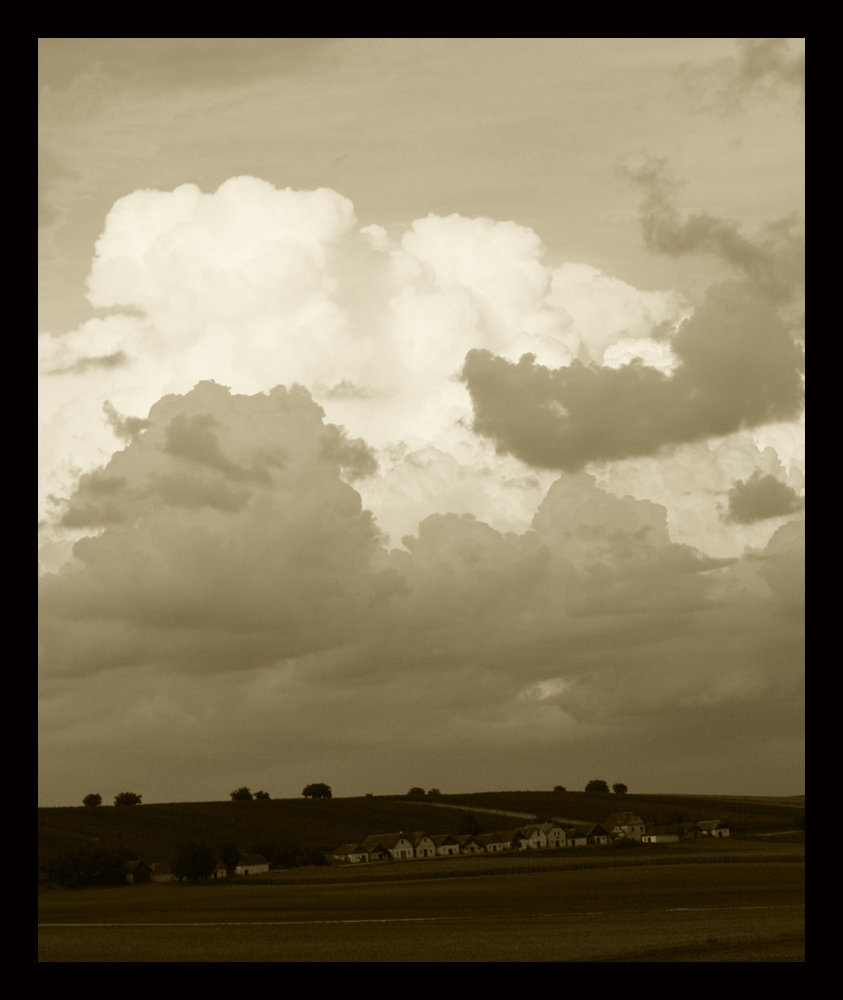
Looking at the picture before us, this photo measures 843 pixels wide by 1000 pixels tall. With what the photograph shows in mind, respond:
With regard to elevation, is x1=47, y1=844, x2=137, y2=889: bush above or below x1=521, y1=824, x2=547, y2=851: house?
above

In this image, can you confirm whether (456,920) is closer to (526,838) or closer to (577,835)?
(526,838)

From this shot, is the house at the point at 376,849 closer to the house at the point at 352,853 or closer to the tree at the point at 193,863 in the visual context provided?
the house at the point at 352,853

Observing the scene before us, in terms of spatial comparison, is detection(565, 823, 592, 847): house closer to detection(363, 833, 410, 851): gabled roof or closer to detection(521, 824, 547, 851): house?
detection(521, 824, 547, 851): house

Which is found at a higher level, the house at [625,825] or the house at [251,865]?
the house at [251,865]

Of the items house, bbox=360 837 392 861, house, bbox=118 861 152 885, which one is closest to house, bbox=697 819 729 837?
house, bbox=360 837 392 861

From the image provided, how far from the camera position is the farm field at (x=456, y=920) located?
157ft

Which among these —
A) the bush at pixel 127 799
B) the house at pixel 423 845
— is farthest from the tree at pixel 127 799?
the house at pixel 423 845

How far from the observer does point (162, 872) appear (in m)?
121

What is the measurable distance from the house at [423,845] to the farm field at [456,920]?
49300mm

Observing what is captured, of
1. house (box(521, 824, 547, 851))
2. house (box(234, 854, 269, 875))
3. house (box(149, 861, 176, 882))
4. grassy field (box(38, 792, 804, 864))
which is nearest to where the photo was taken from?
house (box(149, 861, 176, 882))

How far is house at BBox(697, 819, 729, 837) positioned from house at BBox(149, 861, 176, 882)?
3048 inches

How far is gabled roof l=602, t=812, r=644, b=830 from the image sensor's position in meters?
165
